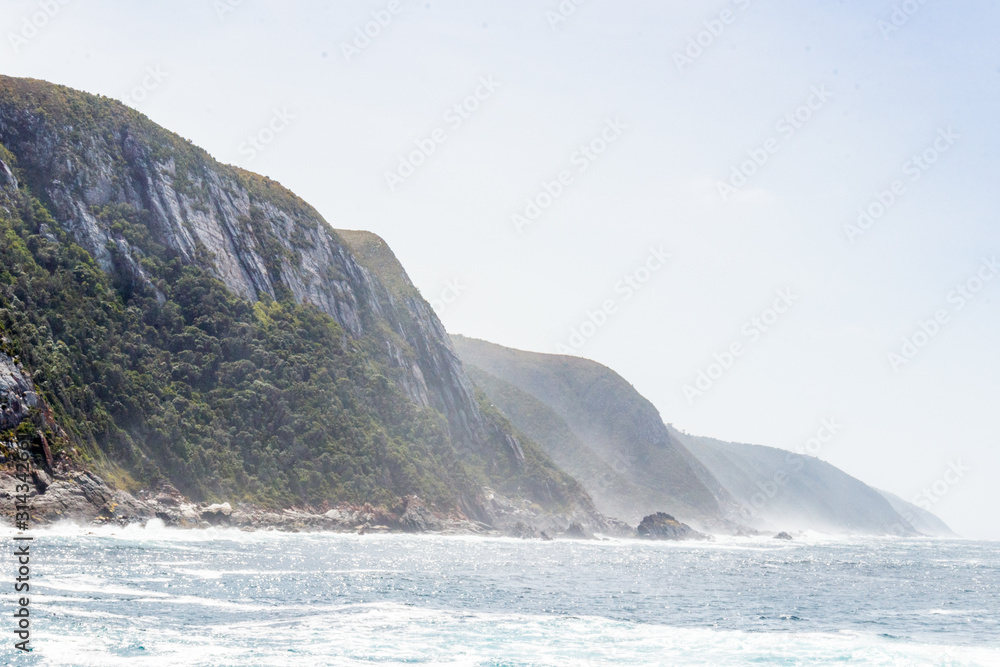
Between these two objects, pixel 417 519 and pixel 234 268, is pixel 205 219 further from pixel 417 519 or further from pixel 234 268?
pixel 417 519

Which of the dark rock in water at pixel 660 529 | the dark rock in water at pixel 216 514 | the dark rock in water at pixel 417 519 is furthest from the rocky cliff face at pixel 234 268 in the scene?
the dark rock in water at pixel 660 529

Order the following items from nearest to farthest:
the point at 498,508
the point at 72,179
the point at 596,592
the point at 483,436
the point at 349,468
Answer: the point at 596,592, the point at 72,179, the point at 349,468, the point at 498,508, the point at 483,436

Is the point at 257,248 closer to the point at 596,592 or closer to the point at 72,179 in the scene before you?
the point at 72,179

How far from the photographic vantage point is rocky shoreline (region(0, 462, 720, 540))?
2441 inches

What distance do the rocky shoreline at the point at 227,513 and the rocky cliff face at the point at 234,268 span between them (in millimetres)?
4897

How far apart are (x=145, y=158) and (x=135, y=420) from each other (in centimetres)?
4795

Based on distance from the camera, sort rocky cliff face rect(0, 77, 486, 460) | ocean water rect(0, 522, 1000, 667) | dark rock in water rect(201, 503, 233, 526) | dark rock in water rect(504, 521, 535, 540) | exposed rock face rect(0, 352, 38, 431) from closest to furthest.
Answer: ocean water rect(0, 522, 1000, 667) < exposed rock face rect(0, 352, 38, 431) < dark rock in water rect(201, 503, 233, 526) < rocky cliff face rect(0, 77, 486, 460) < dark rock in water rect(504, 521, 535, 540)

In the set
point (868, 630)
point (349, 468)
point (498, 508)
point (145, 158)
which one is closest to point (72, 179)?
point (145, 158)

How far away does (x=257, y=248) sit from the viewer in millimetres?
131125

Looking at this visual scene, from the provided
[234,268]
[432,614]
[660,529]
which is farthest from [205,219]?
[660,529]

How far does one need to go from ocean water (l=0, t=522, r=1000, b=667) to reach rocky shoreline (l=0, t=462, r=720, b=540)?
11.8 feet

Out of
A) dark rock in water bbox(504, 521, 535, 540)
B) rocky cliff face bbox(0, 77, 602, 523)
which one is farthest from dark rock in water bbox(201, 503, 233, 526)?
dark rock in water bbox(504, 521, 535, 540)

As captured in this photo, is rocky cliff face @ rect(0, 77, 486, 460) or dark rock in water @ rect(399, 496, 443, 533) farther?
dark rock in water @ rect(399, 496, 443, 533)

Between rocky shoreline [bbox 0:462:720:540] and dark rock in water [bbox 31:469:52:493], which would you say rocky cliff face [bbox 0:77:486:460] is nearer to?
rocky shoreline [bbox 0:462:720:540]
